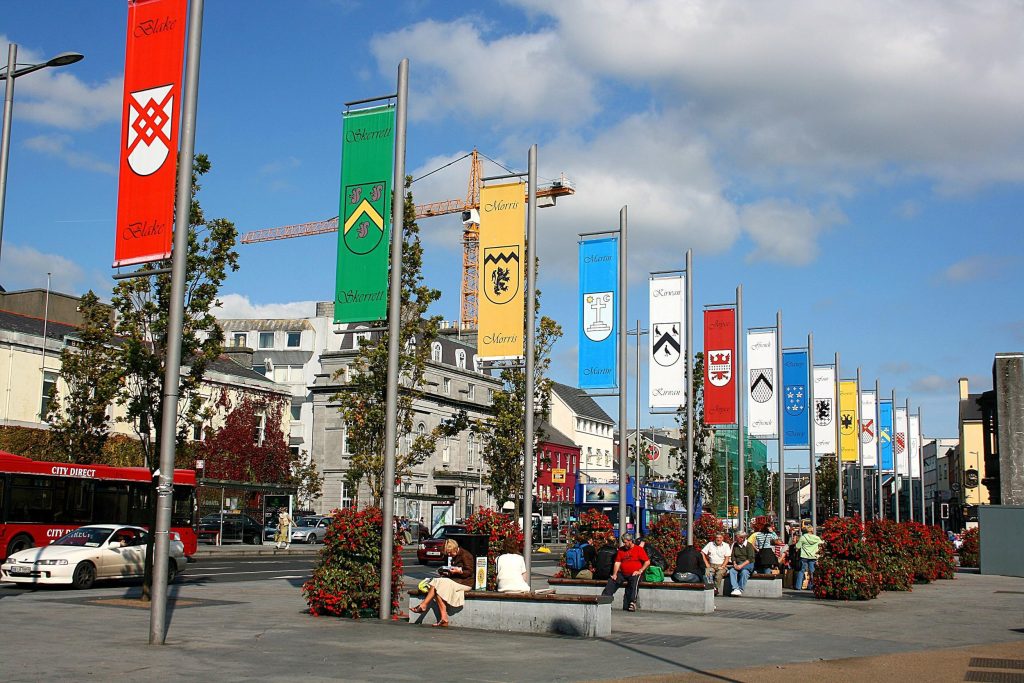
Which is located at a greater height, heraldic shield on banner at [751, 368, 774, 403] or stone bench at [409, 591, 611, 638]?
heraldic shield on banner at [751, 368, 774, 403]

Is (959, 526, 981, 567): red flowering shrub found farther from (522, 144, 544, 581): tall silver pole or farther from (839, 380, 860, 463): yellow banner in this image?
(522, 144, 544, 581): tall silver pole

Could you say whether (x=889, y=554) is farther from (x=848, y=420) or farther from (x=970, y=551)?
(x=970, y=551)

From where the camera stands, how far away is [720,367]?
28359 millimetres

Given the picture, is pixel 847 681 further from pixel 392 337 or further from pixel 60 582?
pixel 60 582

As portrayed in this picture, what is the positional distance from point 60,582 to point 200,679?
48.8 feet

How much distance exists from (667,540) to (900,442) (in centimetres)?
2931

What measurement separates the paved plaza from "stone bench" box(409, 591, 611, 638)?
1.12 ft

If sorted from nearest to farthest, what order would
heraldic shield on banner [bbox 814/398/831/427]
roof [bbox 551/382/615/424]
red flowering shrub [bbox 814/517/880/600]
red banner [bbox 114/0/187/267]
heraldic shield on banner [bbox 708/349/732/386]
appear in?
1. red banner [bbox 114/0/187/267]
2. red flowering shrub [bbox 814/517/880/600]
3. heraldic shield on banner [bbox 708/349/732/386]
4. heraldic shield on banner [bbox 814/398/831/427]
5. roof [bbox 551/382/615/424]

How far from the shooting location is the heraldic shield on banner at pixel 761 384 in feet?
103

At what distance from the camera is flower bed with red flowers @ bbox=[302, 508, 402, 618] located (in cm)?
1725

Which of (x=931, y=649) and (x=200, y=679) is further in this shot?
(x=931, y=649)

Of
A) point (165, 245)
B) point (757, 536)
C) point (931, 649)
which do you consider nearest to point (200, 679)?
point (165, 245)

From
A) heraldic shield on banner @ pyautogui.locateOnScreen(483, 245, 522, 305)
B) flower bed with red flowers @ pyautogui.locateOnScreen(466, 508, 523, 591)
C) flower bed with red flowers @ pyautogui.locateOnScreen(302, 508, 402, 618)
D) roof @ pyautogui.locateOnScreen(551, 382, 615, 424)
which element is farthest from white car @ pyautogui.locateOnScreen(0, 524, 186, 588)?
roof @ pyautogui.locateOnScreen(551, 382, 615, 424)

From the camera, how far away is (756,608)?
21719mm
